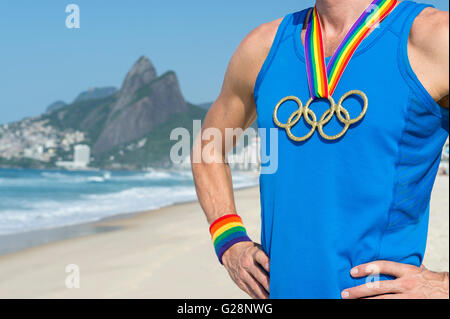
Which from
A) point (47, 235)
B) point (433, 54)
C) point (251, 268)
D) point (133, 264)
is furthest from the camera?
point (47, 235)

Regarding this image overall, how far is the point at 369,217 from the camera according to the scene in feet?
3.65

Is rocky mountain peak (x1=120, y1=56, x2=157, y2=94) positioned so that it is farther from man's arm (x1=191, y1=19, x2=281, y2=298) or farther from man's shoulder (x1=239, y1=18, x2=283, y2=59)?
man's shoulder (x1=239, y1=18, x2=283, y2=59)

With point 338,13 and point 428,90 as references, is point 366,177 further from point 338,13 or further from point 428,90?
point 338,13

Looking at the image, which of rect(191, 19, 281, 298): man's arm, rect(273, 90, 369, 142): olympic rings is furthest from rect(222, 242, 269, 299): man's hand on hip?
rect(273, 90, 369, 142): olympic rings

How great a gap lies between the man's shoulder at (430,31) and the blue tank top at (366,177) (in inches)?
0.8

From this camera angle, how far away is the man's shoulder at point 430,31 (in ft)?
3.42

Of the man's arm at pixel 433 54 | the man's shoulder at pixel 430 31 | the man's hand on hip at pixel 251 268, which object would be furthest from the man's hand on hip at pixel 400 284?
the man's shoulder at pixel 430 31

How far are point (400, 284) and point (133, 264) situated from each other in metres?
7.30

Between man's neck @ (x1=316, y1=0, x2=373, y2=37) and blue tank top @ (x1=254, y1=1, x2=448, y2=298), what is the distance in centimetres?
11

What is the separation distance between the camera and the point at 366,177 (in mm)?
1106

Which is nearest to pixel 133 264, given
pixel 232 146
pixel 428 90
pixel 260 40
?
pixel 232 146

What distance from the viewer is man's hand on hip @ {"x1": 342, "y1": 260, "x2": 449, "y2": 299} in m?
1.10
